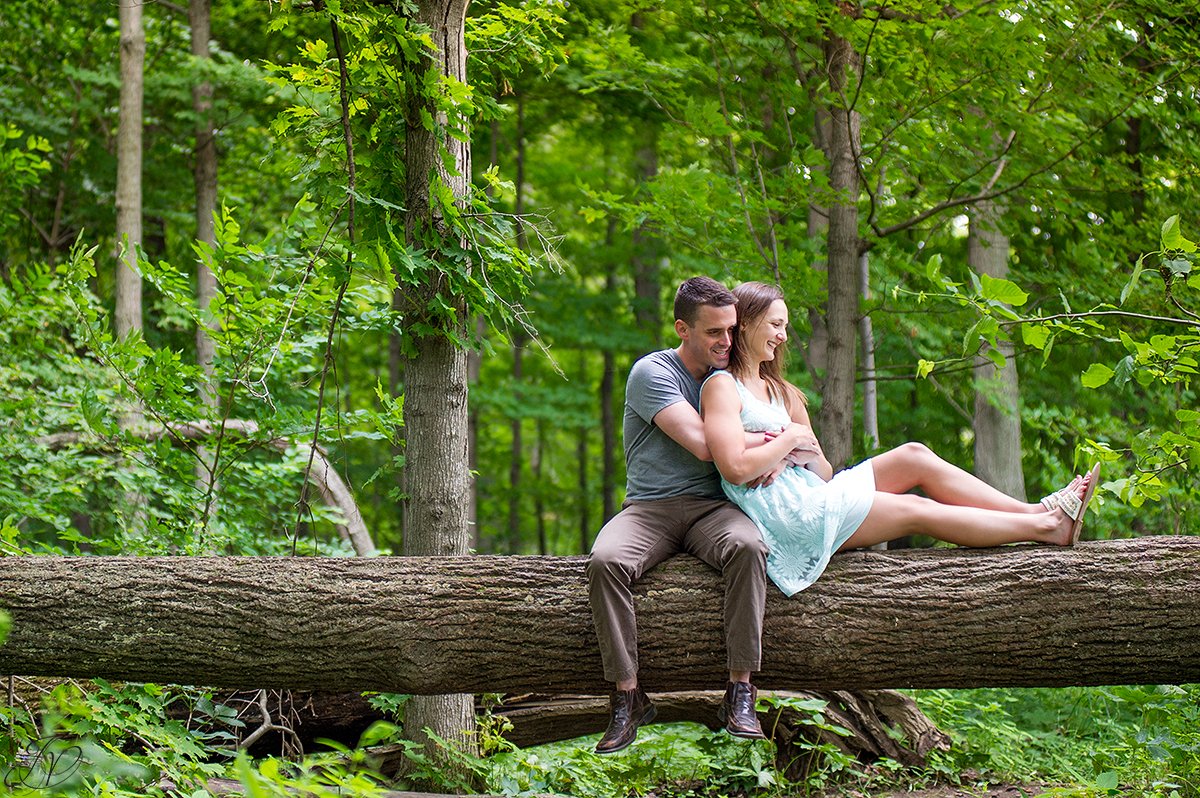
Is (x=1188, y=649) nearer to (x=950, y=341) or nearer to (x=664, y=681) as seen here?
(x=664, y=681)

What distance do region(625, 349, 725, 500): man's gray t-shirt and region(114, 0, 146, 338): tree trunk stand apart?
22.3 ft

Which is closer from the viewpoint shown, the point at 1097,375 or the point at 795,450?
the point at 1097,375

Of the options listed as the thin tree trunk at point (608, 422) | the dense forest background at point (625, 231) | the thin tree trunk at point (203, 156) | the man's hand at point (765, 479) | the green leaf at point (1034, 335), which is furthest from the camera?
the thin tree trunk at point (608, 422)

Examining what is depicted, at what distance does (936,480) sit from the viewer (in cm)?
442

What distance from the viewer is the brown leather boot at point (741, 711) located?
3959mm

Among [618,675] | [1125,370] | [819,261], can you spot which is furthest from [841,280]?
[618,675]

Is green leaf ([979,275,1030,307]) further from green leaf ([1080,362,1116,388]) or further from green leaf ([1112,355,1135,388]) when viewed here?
green leaf ([1112,355,1135,388])

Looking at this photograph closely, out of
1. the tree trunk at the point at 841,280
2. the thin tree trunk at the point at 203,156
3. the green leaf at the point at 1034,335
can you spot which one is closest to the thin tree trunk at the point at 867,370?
the tree trunk at the point at 841,280

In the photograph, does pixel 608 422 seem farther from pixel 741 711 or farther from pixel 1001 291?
pixel 1001 291

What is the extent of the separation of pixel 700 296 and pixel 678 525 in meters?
1.00

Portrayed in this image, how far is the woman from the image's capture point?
4.20m

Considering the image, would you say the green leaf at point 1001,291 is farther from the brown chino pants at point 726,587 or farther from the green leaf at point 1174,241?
the brown chino pants at point 726,587

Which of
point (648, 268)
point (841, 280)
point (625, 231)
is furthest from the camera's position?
point (648, 268)

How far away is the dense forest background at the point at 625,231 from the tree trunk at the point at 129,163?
35mm
